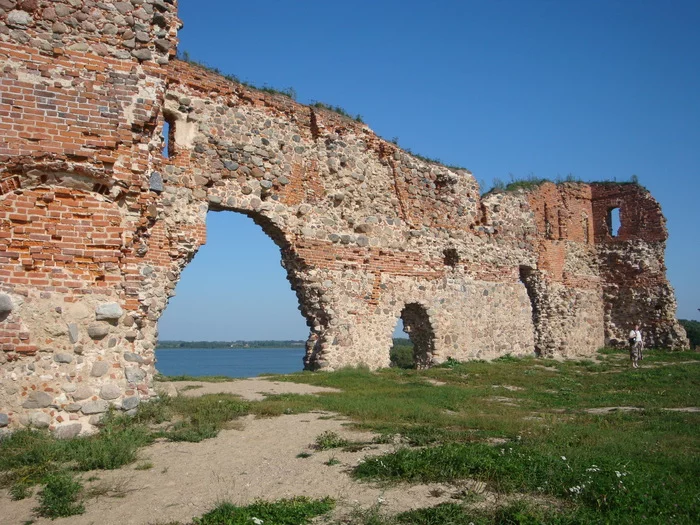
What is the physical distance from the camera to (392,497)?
4.18 meters

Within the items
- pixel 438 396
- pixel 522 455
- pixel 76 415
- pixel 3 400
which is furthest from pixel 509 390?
pixel 3 400

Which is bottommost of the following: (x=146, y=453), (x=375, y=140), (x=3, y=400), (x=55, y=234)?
(x=146, y=453)

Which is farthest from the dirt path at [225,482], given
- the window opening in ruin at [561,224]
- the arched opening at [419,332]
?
the window opening in ruin at [561,224]

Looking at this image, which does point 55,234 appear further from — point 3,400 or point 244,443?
point 244,443

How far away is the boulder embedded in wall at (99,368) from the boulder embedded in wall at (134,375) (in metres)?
0.22

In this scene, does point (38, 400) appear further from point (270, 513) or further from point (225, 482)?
point (270, 513)

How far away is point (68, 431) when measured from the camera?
573cm

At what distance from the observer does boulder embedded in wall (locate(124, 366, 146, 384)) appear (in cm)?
623

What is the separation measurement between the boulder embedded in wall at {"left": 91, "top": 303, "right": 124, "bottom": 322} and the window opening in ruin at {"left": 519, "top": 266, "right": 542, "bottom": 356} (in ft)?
49.9

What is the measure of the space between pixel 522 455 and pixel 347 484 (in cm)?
153

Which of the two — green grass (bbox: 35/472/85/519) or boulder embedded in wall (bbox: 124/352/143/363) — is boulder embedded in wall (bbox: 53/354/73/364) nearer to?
boulder embedded in wall (bbox: 124/352/143/363)

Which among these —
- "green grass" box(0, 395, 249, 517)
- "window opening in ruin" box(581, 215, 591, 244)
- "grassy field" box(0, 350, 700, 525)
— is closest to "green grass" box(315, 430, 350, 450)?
"grassy field" box(0, 350, 700, 525)

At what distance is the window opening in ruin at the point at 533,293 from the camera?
19219 millimetres

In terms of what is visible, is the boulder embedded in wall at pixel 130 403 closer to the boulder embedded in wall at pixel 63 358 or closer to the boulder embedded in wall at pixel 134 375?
the boulder embedded in wall at pixel 134 375
